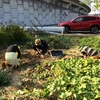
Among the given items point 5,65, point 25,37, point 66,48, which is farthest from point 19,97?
point 25,37

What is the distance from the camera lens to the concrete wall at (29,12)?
1442cm

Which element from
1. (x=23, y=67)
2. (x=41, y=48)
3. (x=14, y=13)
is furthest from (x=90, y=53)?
(x=14, y=13)

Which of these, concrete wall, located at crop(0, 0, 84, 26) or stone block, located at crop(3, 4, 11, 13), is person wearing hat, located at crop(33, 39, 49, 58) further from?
stone block, located at crop(3, 4, 11, 13)

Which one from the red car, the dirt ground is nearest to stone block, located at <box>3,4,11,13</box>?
the red car

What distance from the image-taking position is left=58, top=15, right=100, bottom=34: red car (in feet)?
58.5

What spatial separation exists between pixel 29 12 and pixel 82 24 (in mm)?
4649

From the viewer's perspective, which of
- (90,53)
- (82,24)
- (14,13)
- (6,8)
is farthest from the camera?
(82,24)

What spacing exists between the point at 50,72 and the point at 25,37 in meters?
5.34

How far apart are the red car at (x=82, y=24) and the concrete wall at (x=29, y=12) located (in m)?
2.05

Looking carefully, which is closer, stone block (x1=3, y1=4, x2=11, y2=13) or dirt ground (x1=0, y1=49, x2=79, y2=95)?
dirt ground (x1=0, y1=49, x2=79, y2=95)

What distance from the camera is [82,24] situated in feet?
58.9

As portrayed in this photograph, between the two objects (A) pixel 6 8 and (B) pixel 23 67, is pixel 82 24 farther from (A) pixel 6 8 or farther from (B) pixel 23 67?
(B) pixel 23 67

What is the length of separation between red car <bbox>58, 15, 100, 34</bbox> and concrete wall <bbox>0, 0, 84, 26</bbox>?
80.7 inches

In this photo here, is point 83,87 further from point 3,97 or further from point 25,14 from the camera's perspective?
point 25,14
